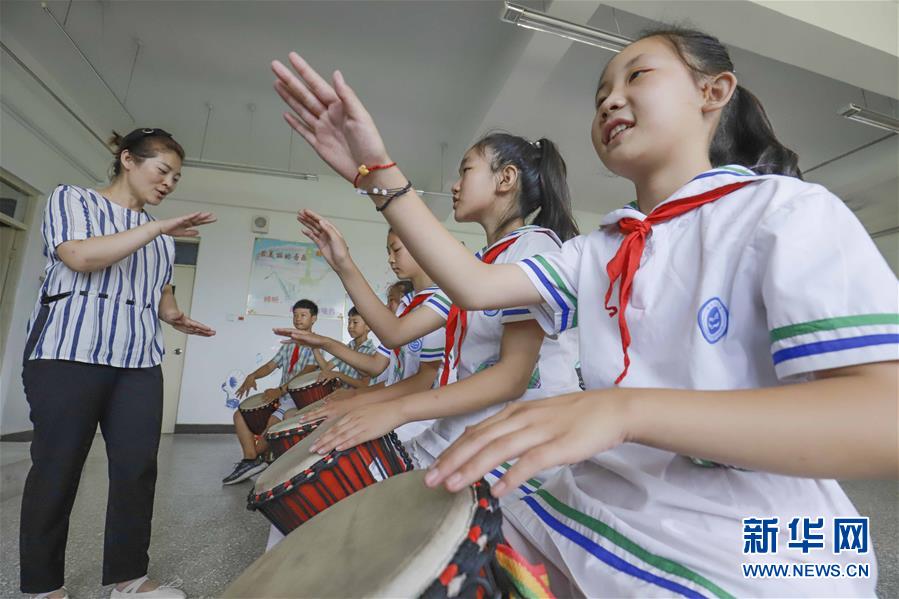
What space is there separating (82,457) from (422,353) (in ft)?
3.57

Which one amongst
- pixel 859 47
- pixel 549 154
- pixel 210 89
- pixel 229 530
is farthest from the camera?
pixel 210 89

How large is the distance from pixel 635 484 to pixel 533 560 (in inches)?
6.8

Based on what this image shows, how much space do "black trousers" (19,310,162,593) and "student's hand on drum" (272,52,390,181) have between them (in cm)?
113

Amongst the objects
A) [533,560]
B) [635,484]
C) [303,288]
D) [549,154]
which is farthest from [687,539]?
[303,288]

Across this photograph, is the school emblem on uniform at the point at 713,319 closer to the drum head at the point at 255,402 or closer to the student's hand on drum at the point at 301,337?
the student's hand on drum at the point at 301,337

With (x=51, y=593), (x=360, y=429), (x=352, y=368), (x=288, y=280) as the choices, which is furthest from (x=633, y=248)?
(x=288, y=280)

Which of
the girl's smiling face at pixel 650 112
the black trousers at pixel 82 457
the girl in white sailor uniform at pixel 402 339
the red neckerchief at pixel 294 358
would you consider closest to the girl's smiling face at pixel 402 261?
the girl in white sailor uniform at pixel 402 339

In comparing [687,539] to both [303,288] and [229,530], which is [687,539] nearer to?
[229,530]

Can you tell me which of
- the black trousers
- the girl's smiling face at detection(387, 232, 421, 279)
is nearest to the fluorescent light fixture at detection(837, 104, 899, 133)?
the girl's smiling face at detection(387, 232, 421, 279)

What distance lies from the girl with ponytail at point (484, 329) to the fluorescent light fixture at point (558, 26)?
1.67 metres

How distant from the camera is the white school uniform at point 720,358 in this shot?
17.3 inches

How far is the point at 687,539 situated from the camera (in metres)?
0.47

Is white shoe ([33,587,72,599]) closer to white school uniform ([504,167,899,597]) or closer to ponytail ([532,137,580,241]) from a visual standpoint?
white school uniform ([504,167,899,597])

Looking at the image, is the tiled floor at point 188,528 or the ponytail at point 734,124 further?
the tiled floor at point 188,528
